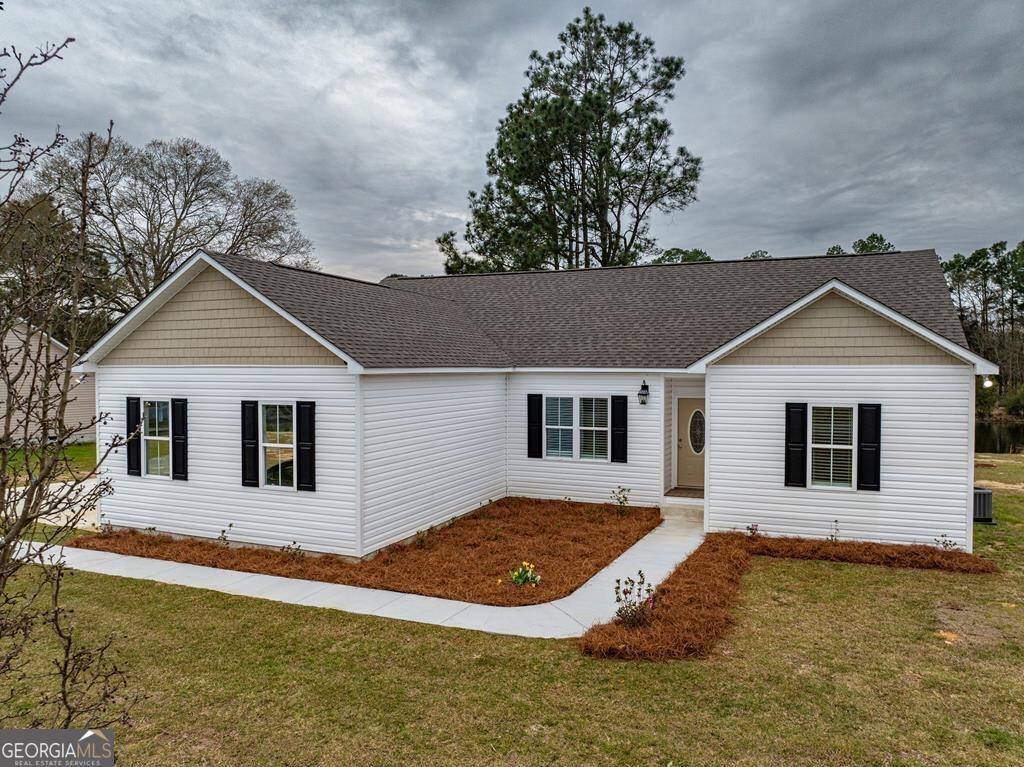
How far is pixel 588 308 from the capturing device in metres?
17.0

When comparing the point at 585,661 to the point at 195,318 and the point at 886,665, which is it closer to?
the point at 886,665

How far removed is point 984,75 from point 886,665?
18.6m

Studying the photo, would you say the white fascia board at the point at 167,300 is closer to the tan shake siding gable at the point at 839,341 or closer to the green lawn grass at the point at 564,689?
the green lawn grass at the point at 564,689

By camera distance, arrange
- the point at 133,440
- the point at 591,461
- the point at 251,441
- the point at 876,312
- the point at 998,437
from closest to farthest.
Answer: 1. the point at 876,312
2. the point at 251,441
3. the point at 133,440
4. the point at 591,461
5. the point at 998,437

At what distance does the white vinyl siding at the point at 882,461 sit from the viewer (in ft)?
33.8

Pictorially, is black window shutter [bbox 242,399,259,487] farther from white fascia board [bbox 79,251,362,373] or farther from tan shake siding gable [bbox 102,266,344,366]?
white fascia board [bbox 79,251,362,373]

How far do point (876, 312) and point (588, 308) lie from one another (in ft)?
25.3

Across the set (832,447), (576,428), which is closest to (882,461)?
(832,447)

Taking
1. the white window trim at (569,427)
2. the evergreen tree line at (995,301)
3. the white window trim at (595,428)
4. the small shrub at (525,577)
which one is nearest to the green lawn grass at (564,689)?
the small shrub at (525,577)

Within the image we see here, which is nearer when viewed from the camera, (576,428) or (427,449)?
(427,449)

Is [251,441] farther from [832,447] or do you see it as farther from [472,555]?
→ [832,447]

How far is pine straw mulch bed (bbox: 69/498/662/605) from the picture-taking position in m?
8.93

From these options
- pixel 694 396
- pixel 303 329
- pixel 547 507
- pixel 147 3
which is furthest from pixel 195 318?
pixel 694 396

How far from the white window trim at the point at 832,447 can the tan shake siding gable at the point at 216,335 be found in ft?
26.5
